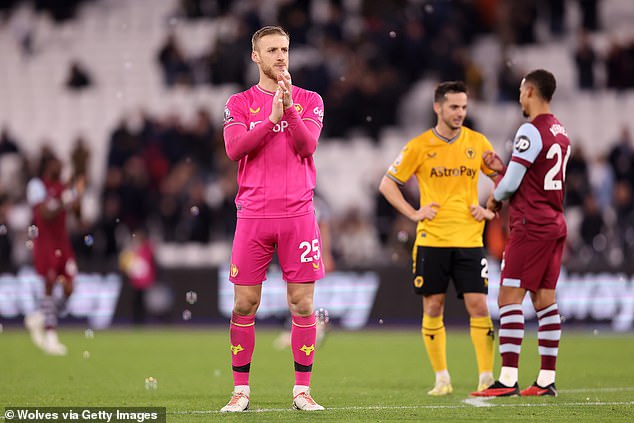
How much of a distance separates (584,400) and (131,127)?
51.7 ft

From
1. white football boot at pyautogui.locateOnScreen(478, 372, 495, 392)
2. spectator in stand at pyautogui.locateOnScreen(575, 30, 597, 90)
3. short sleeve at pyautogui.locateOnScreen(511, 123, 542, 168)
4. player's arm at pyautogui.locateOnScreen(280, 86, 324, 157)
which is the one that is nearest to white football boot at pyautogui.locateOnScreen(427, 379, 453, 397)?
white football boot at pyautogui.locateOnScreen(478, 372, 495, 392)

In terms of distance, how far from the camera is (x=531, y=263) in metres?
9.25

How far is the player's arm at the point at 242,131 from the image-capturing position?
25.8ft

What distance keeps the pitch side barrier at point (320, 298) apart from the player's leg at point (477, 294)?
300 inches

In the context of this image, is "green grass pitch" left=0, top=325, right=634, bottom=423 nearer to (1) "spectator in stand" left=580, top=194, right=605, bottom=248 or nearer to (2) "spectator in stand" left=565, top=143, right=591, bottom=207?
(1) "spectator in stand" left=580, top=194, right=605, bottom=248

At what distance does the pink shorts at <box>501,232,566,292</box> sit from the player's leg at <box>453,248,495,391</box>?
15.3 inches

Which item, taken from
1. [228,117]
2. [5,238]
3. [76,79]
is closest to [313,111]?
[228,117]

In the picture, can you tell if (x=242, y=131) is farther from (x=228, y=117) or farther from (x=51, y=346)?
(x=51, y=346)

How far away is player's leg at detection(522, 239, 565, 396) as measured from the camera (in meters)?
9.31

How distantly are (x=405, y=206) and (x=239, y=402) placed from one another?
258 cm

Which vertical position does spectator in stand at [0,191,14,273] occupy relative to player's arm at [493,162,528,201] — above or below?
below

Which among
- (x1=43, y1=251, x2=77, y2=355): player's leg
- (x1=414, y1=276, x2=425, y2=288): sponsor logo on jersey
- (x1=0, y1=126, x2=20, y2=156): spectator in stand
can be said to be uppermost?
(x1=0, y1=126, x2=20, y2=156): spectator in stand

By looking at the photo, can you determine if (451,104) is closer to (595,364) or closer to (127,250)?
(595,364)

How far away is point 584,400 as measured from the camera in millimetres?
8875
